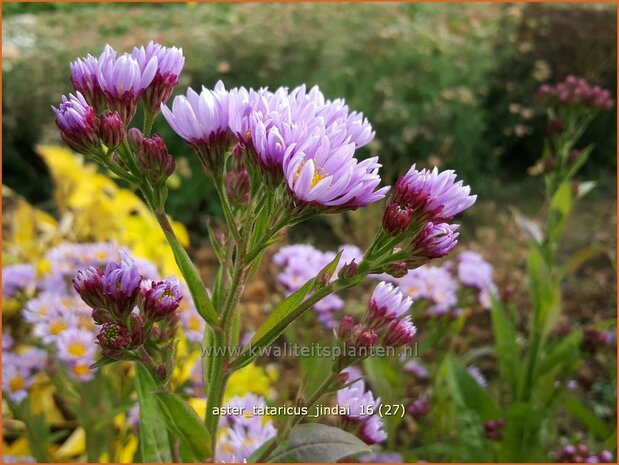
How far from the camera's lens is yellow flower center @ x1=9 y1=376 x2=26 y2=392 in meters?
1.22

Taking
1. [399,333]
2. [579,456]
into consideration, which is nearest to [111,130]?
[399,333]

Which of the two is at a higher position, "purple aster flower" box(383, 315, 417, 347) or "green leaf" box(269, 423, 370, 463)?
"purple aster flower" box(383, 315, 417, 347)

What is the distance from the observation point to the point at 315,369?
1136 millimetres

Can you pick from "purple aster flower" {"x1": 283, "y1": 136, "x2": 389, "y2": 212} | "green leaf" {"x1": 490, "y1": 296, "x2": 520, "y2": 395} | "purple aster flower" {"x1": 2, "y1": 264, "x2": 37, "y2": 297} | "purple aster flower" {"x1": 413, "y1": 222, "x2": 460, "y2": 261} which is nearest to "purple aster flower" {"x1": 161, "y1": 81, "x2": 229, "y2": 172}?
"purple aster flower" {"x1": 283, "y1": 136, "x2": 389, "y2": 212}

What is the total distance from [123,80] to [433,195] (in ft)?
1.08

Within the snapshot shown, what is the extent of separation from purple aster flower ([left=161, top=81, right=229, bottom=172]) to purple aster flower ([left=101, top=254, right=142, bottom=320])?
0.13 metres

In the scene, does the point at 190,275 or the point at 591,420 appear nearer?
the point at 190,275

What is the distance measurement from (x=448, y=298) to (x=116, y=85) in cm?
91

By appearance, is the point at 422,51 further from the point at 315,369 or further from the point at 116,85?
the point at 116,85

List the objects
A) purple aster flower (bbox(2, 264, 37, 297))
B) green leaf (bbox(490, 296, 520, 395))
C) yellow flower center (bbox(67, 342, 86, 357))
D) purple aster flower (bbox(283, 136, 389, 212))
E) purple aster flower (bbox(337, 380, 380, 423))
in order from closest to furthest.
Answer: purple aster flower (bbox(283, 136, 389, 212)) → purple aster flower (bbox(337, 380, 380, 423)) → yellow flower center (bbox(67, 342, 86, 357)) → purple aster flower (bbox(2, 264, 37, 297)) → green leaf (bbox(490, 296, 520, 395))

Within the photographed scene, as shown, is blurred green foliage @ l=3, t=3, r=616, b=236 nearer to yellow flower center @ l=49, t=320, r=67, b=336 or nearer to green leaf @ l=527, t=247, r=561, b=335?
green leaf @ l=527, t=247, r=561, b=335

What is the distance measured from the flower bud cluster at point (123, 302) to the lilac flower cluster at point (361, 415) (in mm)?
255

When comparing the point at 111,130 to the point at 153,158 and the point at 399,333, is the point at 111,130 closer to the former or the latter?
the point at 153,158

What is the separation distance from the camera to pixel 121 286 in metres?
0.66
